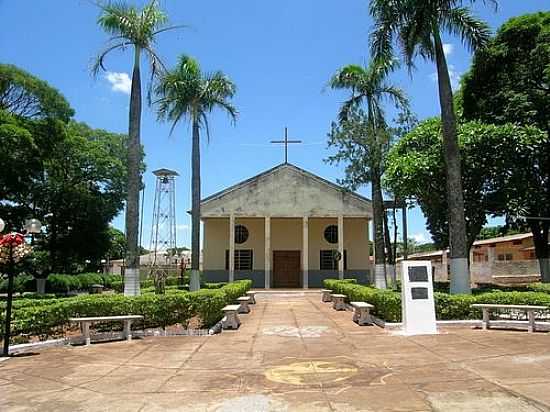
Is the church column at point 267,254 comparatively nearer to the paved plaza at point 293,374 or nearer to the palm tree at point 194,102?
the palm tree at point 194,102

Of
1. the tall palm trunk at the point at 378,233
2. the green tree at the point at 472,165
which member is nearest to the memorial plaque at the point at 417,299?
the green tree at the point at 472,165

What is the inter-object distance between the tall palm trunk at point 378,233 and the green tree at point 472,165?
8.39 feet

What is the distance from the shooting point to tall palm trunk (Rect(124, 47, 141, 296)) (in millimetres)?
14484

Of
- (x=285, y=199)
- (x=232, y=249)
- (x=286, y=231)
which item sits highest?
(x=285, y=199)

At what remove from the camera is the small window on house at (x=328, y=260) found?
30766 mm

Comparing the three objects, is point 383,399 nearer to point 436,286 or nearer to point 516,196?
point 516,196

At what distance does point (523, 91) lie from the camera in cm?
1895

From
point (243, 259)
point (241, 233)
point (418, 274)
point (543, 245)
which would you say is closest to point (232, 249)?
point (243, 259)

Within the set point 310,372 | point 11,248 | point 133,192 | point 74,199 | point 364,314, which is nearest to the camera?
point 310,372

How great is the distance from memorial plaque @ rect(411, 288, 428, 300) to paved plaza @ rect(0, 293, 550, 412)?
35.6 inches

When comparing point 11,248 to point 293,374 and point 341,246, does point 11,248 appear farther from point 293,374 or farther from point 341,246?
point 341,246

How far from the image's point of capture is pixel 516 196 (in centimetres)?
1683

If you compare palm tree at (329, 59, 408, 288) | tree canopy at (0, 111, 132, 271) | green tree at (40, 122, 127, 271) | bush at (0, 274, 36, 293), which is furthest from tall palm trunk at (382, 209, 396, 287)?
bush at (0, 274, 36, 293)

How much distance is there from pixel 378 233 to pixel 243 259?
1234 centimetres
